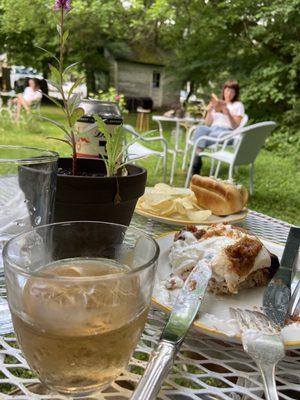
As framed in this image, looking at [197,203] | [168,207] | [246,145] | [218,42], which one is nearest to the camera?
[168,207]

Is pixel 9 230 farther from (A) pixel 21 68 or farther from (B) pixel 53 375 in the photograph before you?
(A) pixel 21 68

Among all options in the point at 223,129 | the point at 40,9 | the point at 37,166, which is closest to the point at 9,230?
the point at 37,166

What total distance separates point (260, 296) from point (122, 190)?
238mm

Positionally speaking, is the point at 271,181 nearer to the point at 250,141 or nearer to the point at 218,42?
the point at 250,141

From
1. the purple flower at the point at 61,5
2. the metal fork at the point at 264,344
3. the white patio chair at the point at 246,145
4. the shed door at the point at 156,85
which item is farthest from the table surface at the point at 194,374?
the shed door at the point at 156,85

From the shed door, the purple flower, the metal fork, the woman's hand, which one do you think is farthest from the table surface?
the shed door

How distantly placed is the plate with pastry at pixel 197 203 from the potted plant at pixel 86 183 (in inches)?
7.9

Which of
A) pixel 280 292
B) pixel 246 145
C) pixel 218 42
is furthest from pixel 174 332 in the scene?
pixel 218 42

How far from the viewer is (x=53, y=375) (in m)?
0.32

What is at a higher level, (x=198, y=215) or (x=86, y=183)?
(x=86, y=183)

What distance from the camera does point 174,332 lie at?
396 mm

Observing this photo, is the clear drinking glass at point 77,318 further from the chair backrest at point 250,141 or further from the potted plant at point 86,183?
the chair backrest at point 250,141

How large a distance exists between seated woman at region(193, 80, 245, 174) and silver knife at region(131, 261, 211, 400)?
4099 mm

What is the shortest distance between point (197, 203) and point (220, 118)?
399 centimetres
